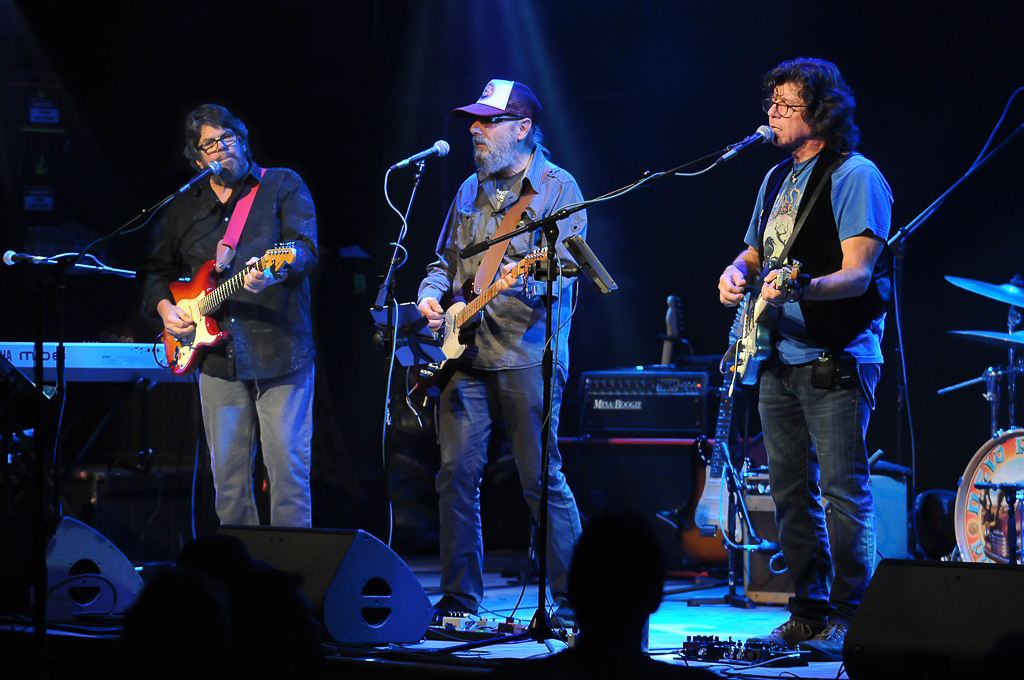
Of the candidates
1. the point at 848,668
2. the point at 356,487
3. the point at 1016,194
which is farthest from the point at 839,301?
the point at 356,487

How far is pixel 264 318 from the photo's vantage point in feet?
15.1

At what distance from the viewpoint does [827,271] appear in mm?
3561

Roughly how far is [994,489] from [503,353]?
2.65 meters

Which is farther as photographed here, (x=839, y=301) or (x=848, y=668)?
(x=839, y=301)

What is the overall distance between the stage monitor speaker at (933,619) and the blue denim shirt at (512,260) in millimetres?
1731

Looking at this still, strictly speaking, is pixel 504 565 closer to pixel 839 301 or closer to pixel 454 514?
pixel 454 514

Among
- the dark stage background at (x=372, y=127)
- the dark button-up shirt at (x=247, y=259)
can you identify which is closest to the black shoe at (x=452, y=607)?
the dark button-up shirt at (x=247, y=259)

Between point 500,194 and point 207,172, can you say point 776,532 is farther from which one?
point 207,172

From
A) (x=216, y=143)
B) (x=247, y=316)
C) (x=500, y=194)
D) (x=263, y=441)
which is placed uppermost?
(x=216, y=143)

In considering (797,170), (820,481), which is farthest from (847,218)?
(820,481)

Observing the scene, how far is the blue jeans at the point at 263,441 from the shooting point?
177 inches

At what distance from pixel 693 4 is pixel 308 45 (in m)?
2.80

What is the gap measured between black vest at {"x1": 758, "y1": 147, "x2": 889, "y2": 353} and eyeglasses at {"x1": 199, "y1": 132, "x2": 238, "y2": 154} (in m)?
2.68

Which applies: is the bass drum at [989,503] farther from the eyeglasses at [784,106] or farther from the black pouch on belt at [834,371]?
the eyeglasses at [784,106]
